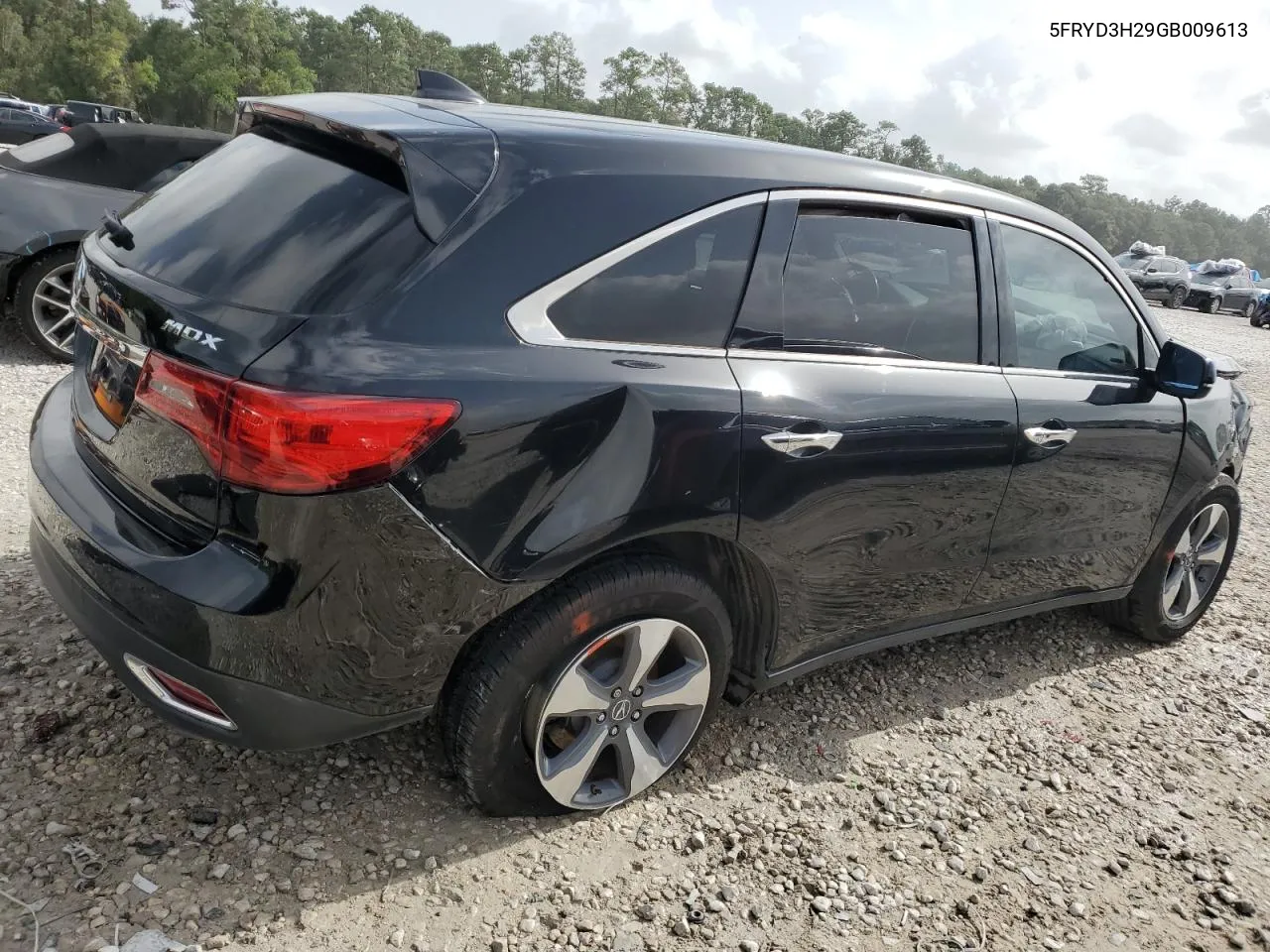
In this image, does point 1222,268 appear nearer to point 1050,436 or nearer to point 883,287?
point 1050,436

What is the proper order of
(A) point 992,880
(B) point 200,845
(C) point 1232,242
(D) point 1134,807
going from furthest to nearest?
(C) point 1232,242, (D) point 1134,807, (A) point 992,880, (B) point 200,845

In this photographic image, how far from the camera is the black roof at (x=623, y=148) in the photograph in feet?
7.40

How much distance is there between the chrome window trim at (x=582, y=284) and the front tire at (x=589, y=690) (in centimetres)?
53

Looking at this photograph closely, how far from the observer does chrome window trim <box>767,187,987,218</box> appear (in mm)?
2584

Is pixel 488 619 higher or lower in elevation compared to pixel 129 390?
lower

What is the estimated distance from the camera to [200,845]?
234 centimetres

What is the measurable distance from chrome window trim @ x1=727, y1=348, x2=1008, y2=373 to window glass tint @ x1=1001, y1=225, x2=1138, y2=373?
0.82 ft

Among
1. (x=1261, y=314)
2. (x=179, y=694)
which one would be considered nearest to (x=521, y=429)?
(x=179, y=694)

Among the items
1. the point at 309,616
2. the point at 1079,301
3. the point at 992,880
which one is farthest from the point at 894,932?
the point at 1079,301

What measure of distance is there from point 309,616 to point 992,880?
1.96 meters

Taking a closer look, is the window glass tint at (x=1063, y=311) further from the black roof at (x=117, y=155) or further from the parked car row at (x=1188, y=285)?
the parked car row at (x=1188, y=285)

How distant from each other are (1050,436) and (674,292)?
4.97 ft

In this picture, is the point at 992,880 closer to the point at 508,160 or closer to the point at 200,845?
the point at 200,845

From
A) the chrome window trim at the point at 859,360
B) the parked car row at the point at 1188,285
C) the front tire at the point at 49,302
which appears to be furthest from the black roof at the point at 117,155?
the parked car row at the point at 1188,285
